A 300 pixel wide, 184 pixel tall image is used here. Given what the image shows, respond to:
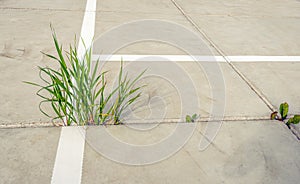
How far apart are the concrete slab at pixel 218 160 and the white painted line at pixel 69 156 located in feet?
0.15

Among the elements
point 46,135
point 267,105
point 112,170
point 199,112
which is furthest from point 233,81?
point 46,135

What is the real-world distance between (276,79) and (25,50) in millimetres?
2665

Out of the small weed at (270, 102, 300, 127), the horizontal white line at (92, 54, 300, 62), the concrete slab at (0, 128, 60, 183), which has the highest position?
the horizontal white line at (92, 54, 300, 62)

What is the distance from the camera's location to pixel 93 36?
3.35 meters

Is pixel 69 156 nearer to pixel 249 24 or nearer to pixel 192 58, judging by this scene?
pixel 192 58

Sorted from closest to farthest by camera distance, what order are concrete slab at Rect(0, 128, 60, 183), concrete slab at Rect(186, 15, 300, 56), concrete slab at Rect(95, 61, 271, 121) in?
concrete slab at Rect(0, 128, 60, 183) → concrete slab at Rect(95, 61, 271, 121) → concrete slab at Rect(186, 15, 300, 56)

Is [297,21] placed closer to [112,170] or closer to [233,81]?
[233,81]

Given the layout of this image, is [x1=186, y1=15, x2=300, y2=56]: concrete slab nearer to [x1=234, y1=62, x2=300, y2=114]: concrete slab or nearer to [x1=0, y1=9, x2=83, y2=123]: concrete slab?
[x1=234, y1=62, x2=300, y2=114]: concrete slab

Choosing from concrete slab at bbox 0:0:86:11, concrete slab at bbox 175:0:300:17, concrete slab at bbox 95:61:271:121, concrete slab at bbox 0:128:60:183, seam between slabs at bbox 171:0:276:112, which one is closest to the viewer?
concrete slab at bbox 0:128:60:183

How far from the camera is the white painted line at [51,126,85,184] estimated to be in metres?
1.59

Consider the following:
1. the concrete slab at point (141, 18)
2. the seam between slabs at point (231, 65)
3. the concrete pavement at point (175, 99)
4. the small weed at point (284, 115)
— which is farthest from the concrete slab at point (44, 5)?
the small weed at point (284, 115)

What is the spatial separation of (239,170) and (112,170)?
31.6 inches

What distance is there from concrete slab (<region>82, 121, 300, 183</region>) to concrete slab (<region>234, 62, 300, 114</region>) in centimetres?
48

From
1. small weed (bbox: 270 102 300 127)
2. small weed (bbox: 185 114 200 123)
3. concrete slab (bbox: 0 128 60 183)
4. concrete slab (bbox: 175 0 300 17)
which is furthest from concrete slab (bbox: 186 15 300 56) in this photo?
concrete slab (bbox: 0 128 60 183)
